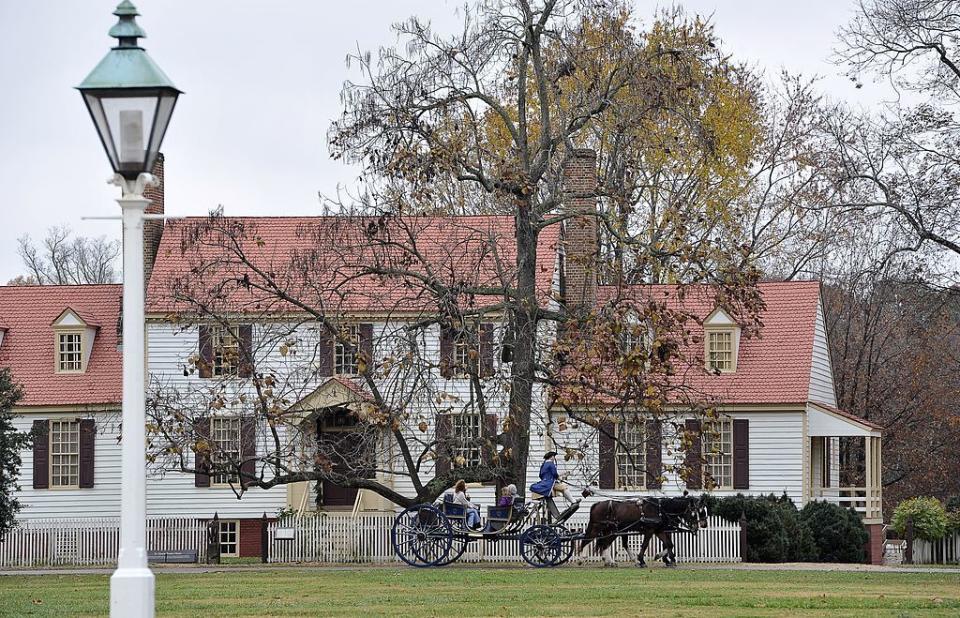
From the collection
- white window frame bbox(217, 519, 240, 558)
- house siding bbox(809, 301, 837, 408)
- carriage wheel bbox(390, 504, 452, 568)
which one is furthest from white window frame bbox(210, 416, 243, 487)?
house siding bbox(809, 301, 837, 408)

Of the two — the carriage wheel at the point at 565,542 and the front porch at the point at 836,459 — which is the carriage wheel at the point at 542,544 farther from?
the front porch at the point at 836,459

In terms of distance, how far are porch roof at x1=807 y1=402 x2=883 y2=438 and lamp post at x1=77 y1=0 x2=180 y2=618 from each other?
31477 millimetres

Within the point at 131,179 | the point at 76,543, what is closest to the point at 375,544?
the point at 76,543

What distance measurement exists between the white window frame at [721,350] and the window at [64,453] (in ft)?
56.3

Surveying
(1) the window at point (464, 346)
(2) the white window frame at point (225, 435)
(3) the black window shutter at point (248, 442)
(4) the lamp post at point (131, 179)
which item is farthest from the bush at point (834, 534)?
(4) the lamp post at point (131, 179)

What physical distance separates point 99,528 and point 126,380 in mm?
28525

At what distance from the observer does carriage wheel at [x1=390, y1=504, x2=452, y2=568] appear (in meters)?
28.2

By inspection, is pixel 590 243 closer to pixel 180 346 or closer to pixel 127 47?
pixel 180 346

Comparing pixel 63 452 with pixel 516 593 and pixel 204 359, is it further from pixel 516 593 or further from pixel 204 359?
pixel 516 593

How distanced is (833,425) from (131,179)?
32278 millimetres

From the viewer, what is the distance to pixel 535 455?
39.6 metres

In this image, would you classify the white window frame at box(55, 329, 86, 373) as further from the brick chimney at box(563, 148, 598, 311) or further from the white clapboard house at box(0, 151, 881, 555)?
the brick chimney at box(563, 148, 598, 311)

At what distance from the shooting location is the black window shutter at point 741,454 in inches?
1508

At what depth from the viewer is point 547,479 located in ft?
91.6
